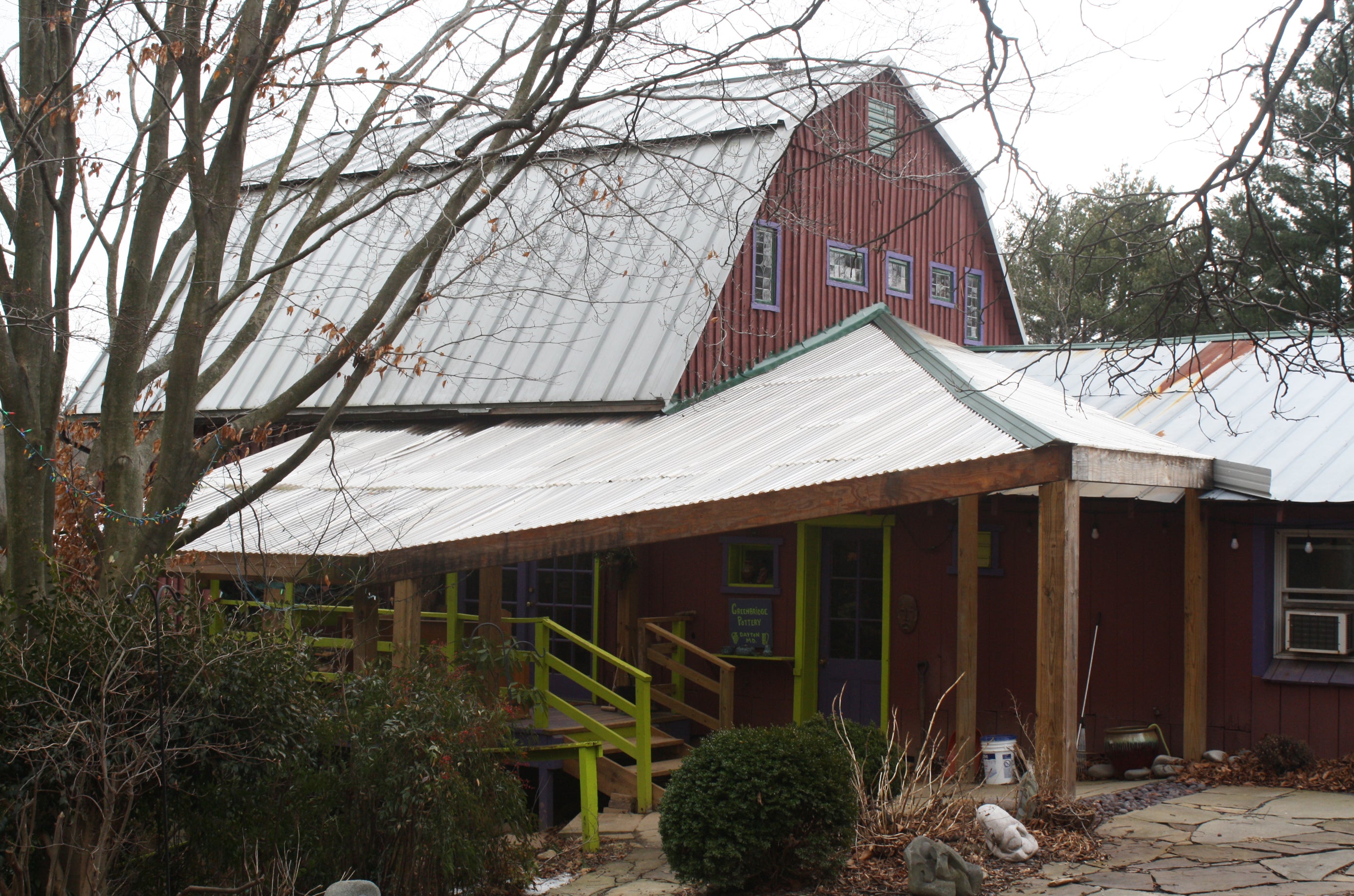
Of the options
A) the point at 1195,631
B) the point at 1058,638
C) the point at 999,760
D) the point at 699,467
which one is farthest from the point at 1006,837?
the point at 1195,631

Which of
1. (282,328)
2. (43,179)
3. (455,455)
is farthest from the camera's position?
(282,328)

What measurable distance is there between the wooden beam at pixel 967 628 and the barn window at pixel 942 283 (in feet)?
19.4

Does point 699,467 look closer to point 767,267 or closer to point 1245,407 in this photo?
point 767,267

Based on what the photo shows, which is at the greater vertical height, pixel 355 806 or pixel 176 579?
pixel 176 579

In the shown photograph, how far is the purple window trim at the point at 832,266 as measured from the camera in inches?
546

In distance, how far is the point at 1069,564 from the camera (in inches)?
311

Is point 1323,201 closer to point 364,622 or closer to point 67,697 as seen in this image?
point 364,622

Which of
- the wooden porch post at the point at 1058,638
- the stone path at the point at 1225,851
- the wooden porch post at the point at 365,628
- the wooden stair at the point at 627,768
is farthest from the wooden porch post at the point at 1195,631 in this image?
the wooden porch post at the point at 365,628

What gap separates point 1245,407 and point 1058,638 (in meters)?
5.42

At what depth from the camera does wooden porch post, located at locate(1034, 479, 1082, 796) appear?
7.71 meters

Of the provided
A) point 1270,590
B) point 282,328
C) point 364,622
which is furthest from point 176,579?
point 1270,590

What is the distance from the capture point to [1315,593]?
1035 cm

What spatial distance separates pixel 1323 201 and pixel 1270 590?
1718cm

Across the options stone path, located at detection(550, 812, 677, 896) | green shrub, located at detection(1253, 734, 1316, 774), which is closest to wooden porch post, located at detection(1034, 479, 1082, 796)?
stone path, located at detection(550, 812, 677, 896)
